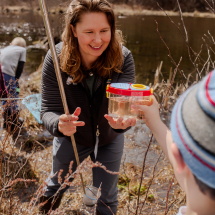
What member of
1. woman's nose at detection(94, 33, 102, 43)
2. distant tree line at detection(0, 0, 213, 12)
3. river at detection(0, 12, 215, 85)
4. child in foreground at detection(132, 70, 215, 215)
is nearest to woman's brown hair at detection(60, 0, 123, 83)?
woman's nose at detection(94, 33, 102, 43)

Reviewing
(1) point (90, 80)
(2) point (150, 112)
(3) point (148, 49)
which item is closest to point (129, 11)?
(3) point (148, 49)

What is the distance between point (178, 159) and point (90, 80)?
1177mm

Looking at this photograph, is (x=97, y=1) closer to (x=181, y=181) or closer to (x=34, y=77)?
(x=181, y=181)

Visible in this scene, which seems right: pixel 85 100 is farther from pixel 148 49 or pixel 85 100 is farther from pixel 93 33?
pixel 148 49

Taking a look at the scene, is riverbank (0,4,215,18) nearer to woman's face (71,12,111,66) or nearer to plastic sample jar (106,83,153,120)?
woman's face (71,12,111,66)

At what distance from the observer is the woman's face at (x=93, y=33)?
58.9 inches

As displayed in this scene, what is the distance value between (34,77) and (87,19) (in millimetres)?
6177

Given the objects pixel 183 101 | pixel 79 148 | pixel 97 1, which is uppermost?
pixel 97 1

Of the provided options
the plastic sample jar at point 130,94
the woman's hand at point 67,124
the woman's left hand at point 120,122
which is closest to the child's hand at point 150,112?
the plastic sample jar at point 130,94

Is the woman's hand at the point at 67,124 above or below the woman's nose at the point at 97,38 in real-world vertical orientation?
below

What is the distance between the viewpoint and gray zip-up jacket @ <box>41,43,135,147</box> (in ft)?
5.41

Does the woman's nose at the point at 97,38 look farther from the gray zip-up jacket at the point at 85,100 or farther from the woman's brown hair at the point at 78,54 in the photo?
the gray zip-up jacket at the point at 85,100

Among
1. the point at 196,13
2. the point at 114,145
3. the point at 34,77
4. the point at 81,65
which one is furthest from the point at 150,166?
the point at 196,13

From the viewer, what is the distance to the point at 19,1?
97.8 feet
